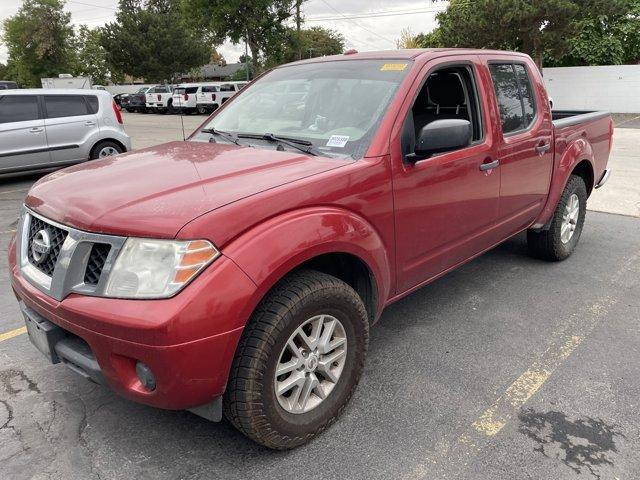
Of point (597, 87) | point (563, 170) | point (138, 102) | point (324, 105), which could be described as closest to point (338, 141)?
point (324, 105)

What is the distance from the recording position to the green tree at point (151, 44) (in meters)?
43.4

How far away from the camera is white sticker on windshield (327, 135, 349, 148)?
2884 millimetres

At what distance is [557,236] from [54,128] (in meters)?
8.40

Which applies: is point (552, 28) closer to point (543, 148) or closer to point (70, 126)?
point (70, 126)

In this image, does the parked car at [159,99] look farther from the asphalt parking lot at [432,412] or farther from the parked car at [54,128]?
the asphalt parking lot at [432,412]

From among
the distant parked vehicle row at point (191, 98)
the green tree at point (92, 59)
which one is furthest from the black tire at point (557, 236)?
the green tree at point (92, 59)

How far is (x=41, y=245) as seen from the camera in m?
2.41

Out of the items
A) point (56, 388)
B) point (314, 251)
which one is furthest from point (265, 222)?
point (56, 388)

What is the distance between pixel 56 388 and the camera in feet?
10.0

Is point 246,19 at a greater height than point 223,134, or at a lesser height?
greater

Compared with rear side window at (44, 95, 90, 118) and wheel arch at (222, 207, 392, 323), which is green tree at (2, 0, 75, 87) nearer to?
rear side window at (44, 95, 90, 118)

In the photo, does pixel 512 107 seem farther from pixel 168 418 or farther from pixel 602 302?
pixel 168 418

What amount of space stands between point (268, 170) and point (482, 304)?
7.57 ft

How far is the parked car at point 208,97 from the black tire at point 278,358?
1133 inches
